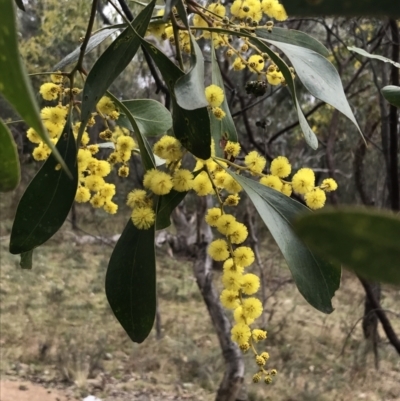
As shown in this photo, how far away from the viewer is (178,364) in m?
3.09

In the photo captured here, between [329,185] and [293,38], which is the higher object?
[293,38]

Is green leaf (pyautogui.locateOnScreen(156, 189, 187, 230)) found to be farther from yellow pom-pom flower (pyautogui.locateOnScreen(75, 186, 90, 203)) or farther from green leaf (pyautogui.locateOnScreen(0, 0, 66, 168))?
green leaf (pyautogui.locateOnScreen(0, 0, 66, 168))

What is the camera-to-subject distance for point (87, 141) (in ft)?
1.80

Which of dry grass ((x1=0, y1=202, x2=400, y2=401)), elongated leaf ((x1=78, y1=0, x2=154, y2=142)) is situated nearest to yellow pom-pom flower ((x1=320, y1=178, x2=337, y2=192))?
elongated leaf ((x1=78, y1=0, x2=154, y2=142))

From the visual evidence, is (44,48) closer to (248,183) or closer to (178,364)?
(178,364)

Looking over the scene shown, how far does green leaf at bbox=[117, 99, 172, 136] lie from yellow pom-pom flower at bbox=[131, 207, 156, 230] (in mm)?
195

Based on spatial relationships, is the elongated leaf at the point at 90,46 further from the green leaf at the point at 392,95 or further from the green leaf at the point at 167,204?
the green leaf at the point at 392,95

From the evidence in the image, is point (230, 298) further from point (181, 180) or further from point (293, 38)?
point (293, 38)

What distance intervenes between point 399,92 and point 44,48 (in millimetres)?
4581

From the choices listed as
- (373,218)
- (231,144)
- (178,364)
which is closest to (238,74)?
(178,364)

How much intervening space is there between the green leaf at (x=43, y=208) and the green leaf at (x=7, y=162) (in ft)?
0.46

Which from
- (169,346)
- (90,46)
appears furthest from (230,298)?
(169,346)

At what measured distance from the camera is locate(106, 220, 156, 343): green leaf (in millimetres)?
453

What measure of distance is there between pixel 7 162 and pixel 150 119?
0.34 m
